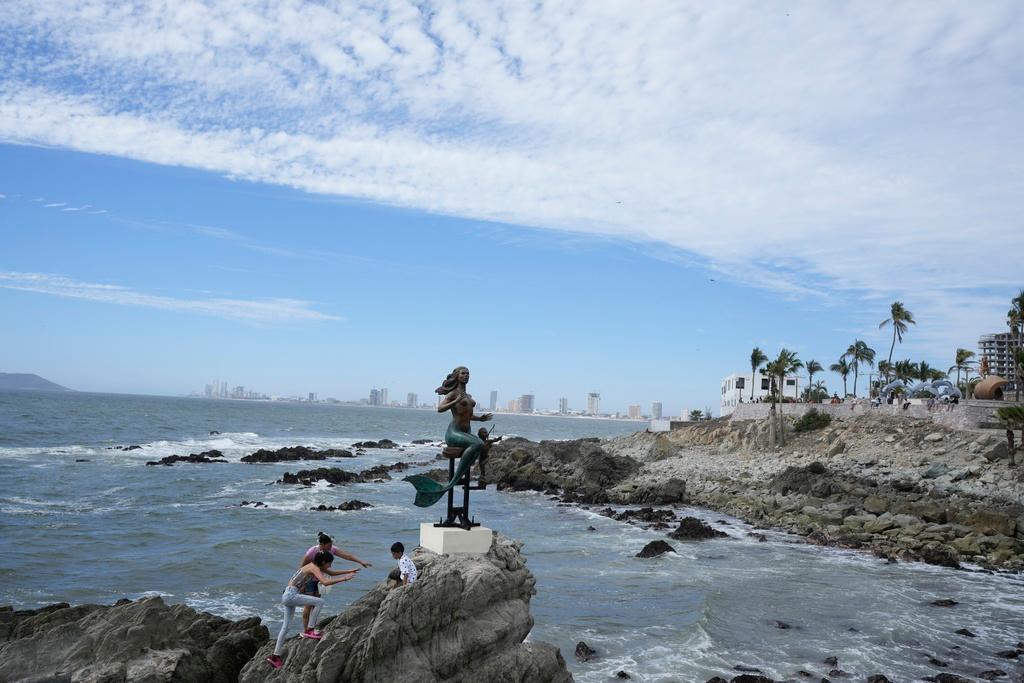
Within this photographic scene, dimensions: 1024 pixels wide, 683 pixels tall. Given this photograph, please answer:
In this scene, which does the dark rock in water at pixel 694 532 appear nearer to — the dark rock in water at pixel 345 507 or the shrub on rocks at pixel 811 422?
the dark rock in water at pixel 345 507

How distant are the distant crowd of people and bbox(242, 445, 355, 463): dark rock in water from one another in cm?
5340

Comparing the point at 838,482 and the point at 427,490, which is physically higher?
the point at 427,490

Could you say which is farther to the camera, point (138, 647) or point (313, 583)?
point (138, 647)

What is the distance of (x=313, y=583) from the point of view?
9.54 metres

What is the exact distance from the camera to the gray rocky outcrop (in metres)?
8.71

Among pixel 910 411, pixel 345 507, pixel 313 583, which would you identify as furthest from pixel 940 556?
pixel 313 583

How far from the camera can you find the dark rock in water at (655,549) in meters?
28.1

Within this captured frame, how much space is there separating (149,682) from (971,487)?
34.8 meters

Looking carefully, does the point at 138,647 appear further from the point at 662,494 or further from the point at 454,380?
the point at 662,494

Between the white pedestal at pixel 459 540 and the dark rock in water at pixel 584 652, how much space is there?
331 inches

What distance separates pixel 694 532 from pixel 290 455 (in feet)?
138

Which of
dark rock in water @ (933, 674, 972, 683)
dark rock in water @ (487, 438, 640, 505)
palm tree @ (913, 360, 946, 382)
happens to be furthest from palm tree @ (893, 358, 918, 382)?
dark rock in water @ (933, 674, 972, 683)

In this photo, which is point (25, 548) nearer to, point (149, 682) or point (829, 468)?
point (149, 682)

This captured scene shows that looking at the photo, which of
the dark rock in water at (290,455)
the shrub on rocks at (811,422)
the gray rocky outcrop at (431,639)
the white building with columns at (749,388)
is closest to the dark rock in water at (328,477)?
the dark rock in water at (290,455)
